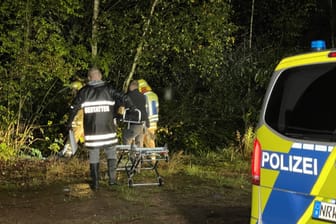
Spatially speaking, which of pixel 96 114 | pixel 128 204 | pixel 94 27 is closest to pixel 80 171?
pixel 96 114

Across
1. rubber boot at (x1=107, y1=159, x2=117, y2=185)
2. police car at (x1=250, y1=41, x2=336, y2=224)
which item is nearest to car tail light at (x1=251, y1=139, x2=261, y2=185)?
police car at (x1=250, y1=41, x2=336, y2=224)

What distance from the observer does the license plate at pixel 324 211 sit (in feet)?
13.9

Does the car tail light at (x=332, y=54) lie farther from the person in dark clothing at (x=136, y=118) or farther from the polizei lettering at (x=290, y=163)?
the person in dark clothing at (x=136, y=118)

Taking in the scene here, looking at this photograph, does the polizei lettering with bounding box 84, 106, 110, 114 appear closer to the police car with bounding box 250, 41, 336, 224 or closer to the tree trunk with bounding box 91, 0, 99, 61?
the tree trunk with bounding box 91, 0, 99, 61

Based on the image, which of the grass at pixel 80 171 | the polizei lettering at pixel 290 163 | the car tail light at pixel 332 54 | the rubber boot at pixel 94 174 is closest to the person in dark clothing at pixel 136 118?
the grass at pixel 80 171

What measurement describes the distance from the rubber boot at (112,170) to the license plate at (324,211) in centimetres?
527

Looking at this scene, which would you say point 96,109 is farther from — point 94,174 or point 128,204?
point 128,204

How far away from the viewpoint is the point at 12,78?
38.6ft

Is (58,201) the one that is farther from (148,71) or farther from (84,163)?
(148,71)

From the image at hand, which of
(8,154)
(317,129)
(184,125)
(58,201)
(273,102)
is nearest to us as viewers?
(317,129)

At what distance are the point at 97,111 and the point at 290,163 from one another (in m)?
4.92

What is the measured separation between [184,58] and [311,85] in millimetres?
9198

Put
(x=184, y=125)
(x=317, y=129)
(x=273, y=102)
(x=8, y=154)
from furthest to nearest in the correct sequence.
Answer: (x=184, y=125) → (x=8, y=154) → (x=273, y=102) → (x=317, y=129)

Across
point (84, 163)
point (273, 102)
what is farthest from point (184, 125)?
point (273, 102)
